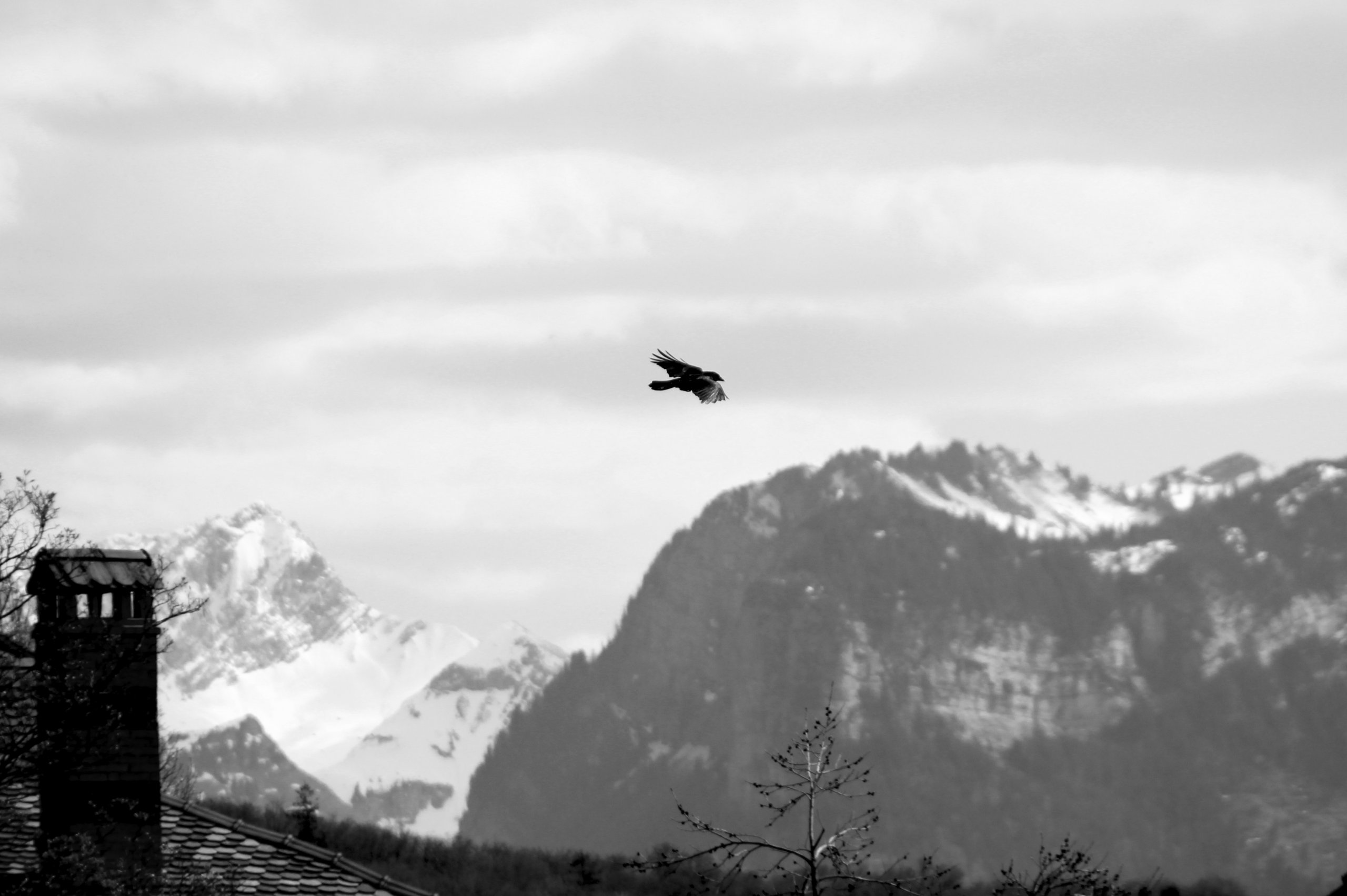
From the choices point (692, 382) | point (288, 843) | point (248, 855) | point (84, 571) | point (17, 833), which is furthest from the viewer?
point (288, 843)

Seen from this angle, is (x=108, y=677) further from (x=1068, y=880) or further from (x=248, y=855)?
(x=1068, y=880)

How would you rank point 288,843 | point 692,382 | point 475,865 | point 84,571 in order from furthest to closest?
point 475,865 → point 288,843 → point 84,571 → point 692,382

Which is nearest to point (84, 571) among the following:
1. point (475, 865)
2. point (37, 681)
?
point (37, 681)

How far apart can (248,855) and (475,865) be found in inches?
1237

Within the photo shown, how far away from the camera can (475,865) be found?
61.3 meters

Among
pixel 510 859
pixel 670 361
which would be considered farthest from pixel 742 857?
pixel 510 859

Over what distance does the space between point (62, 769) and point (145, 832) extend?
9.47 feet

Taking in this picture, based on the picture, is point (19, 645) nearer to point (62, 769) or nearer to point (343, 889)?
point (62, 769)

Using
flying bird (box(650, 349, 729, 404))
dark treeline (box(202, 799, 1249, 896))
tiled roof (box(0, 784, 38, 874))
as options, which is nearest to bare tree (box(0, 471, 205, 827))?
tiled roof (box(0, 784, 38, 874))

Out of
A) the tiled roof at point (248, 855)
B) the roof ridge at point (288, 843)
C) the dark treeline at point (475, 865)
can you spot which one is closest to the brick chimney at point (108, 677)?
the tiled roof at point (248, 855)

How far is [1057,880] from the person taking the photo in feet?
85.0

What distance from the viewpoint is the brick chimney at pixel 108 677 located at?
26.8 metres

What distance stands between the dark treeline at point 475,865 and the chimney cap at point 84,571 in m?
24.9

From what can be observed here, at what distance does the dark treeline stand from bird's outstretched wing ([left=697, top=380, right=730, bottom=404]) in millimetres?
33997
